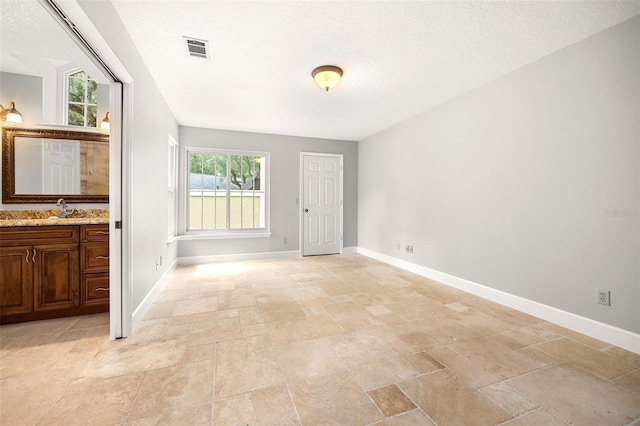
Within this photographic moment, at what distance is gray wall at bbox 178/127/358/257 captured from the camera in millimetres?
5031

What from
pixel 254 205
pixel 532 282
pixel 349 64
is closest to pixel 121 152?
pixel 349 64

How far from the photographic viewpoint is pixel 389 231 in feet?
16.4

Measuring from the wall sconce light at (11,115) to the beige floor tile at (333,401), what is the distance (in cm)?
387

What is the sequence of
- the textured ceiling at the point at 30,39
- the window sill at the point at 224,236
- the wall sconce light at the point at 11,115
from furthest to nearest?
1. the window sill at the point at 224,236
2. the wall sconce light at the point at 11,115
3. the textured ceiling at the point at 30,39

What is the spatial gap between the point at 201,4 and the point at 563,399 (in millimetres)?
3499

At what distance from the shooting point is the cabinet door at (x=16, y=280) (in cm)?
237

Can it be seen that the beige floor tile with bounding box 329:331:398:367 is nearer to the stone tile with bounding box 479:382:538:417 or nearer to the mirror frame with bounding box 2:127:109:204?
the stone tile with bounding box 479:382:538:417

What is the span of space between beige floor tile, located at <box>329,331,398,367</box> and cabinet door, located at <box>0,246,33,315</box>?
9.24 feet

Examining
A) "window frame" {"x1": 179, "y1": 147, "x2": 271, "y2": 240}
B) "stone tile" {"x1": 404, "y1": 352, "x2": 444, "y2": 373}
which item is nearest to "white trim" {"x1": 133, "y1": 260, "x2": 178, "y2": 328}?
"window frame" {"x1": 179, "y1": 147, "x2": 271, "y2": 240}

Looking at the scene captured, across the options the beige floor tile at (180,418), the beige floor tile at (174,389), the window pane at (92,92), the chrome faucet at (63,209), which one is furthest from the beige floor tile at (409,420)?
the window pane at (92,92)

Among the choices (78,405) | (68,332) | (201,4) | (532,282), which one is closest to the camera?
(78,405)

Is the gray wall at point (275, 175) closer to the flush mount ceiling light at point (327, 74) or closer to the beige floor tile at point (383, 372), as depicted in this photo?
the flush mount ceiling light at point (327, 74)

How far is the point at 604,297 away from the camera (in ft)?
7.29

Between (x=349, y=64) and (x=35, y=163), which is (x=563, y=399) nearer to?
(x=349, y=64)
